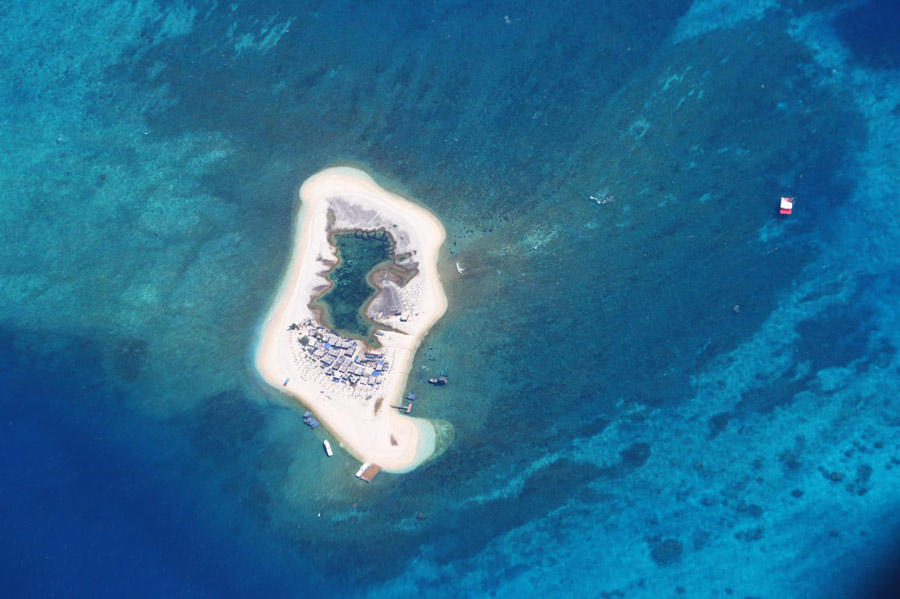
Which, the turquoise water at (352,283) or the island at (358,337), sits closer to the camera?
the island at (358,337)

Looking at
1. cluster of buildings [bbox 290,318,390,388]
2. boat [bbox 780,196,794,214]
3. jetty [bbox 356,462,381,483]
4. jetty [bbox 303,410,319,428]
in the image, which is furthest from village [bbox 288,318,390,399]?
boat [bbox 780,196,794,214]

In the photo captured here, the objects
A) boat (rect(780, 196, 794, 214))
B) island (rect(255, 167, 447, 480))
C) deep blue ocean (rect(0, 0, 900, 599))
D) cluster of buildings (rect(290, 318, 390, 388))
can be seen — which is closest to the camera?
deep blue ocean (rect(0, 0, 900, 599))

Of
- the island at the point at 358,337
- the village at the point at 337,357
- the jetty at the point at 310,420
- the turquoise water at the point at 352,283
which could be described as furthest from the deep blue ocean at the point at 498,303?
the turquoise water at the point at 352,283

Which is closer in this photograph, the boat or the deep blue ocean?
the deep blue ocean

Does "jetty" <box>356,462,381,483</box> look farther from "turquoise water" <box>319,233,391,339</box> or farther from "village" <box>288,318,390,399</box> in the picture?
"turquoise water" <box>319,233,391,339</box>

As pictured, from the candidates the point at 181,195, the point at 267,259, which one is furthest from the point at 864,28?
the point at 181,195

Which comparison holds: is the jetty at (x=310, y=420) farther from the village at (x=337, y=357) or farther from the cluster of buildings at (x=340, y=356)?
the cluster of buildings at (x=340, y=356)

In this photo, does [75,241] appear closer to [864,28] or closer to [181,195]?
[181,195]
